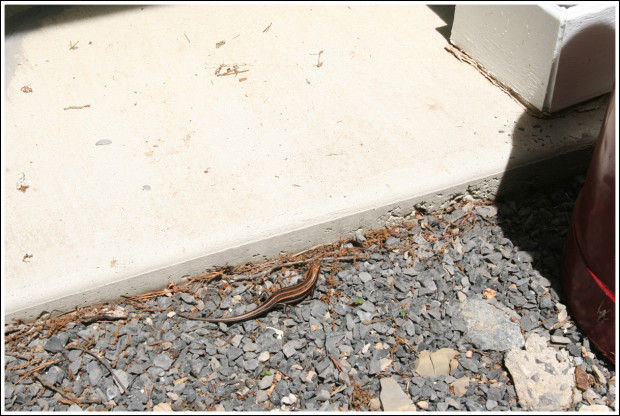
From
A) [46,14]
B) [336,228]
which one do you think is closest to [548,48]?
[336,228]

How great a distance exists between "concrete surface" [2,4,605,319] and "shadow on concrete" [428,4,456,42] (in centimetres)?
3

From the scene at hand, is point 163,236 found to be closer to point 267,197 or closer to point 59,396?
point 267,197

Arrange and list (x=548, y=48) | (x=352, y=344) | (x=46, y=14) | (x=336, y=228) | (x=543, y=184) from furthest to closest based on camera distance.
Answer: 1. (x=46, y=14)
2. (x=543, y=184)
3. (x=548, y=48)
4. (x=336, y=228)
5. (x=352, y=344)

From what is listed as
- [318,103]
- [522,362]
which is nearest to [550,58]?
[318,103]

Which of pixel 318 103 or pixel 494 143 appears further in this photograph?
pixel 318 103

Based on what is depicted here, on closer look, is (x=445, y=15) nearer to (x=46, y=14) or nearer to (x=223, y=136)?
(x=223, y=136)

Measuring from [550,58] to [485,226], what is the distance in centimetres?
103

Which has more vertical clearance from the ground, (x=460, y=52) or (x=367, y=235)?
(x=460, y=52)

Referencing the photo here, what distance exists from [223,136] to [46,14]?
187 cm

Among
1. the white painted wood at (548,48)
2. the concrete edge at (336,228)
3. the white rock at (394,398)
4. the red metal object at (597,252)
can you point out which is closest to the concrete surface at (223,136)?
the concrete edge at (336,228)

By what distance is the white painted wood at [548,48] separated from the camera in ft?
11.4

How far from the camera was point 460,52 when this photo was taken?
4.25 meters

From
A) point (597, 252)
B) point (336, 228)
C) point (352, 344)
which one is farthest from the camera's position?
point (336, 228)

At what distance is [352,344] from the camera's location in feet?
9.78
